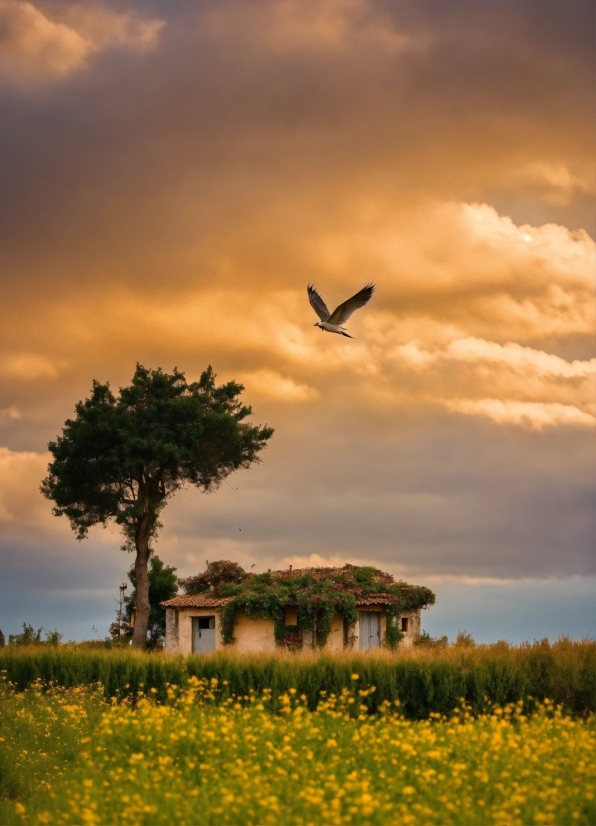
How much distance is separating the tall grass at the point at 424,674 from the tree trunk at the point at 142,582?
18.5 metres

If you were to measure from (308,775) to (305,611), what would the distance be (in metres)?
26.4

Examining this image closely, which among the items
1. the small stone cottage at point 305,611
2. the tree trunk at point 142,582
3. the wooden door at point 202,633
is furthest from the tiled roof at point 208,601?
the tree trunk at point 142,582

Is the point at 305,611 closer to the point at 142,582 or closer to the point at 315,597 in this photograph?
the point at 315,597

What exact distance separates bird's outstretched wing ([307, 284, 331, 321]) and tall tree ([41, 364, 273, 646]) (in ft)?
68.4

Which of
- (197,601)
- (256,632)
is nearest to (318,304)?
(256,632)

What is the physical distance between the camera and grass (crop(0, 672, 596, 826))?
9742 mm

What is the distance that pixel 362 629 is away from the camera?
38.8 metres

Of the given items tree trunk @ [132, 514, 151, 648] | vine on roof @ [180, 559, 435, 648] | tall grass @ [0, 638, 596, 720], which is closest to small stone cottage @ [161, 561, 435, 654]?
vine on roof @ [180, 559, 435, 648]

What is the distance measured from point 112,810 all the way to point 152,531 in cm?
3442

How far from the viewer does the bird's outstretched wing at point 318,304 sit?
2155 cm

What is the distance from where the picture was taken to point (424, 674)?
826 inches

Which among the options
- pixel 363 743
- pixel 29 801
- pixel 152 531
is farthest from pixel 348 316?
pixel 152 531

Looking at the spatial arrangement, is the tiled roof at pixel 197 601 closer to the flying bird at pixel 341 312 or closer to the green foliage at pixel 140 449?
the green foliage at pixel 140 449

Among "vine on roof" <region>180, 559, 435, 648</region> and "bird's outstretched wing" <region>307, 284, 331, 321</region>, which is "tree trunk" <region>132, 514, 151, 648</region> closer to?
"vine on roof" <region>180, 559, 435, 648</region>
